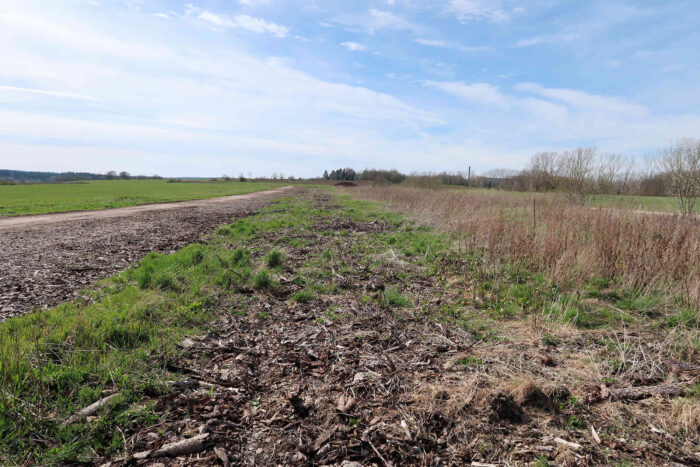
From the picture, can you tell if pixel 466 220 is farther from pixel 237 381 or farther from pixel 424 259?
pixel 237 381

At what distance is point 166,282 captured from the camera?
6.05 metres

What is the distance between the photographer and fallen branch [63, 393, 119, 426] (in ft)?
8.81

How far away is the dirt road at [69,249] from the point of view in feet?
18.7

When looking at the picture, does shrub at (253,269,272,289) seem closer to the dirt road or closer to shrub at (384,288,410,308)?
shrub at (384,288,410,308)

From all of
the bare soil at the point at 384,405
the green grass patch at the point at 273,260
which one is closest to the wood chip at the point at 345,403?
the bare soil at the point at 384,405

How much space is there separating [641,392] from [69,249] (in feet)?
39.0

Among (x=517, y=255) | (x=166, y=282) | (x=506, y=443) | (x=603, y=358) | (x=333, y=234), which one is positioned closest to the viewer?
(x=506, y=443)

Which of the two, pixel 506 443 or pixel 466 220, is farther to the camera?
pixel 466 220

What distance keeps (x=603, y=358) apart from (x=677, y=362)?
0.68 meters

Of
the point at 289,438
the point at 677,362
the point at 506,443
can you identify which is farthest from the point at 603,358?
the point at 289,438

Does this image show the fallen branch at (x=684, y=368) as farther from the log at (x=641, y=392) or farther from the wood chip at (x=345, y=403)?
the wood chip at (x=345, y=403)

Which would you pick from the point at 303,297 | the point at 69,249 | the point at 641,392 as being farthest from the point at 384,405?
the point at 69,249

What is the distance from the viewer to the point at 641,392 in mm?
3178

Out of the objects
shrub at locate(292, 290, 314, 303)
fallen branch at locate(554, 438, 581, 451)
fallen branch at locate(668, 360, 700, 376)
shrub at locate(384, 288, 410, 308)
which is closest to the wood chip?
fallen branch at locate(554, 438, 581, 451)
